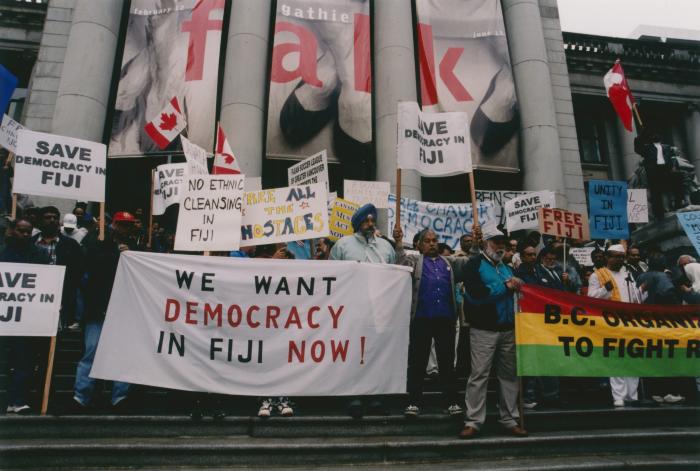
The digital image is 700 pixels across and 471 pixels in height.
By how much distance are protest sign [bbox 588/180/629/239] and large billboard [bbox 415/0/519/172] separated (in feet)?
14.6

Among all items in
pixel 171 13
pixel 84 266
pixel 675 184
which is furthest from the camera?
pixel 171 13

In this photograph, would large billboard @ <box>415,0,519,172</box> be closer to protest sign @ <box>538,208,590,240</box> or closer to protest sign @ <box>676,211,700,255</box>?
protest sign @ <box>538,208,590,240</box>

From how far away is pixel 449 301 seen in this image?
221 inches

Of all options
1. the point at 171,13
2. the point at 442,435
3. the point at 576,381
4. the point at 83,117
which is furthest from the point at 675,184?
the point at 83,117

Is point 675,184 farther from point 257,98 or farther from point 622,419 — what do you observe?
point 257,98

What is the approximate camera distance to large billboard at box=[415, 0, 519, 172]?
1411 centimetres

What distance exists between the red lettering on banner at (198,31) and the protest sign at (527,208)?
9.05m

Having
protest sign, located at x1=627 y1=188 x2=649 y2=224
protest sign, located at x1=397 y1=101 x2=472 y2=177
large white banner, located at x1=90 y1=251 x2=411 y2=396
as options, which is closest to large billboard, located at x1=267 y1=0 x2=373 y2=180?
protest sign, located at x1=397 y1=101 x2=472 y2=177

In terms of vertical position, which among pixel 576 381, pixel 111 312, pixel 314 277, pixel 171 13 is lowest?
pixel 576 381

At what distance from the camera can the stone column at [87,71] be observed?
12523 mm

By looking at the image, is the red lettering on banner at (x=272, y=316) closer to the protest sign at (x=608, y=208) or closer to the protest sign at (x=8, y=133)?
the protest sign at (x=8, y=133)

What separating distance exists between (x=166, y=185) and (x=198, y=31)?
7.15 m

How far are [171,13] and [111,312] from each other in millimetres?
11579

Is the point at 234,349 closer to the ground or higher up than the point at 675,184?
closer to the ground
